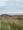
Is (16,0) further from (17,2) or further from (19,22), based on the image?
(19,22)

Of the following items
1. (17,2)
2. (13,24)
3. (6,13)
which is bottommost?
(13,24)

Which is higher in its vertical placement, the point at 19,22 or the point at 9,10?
the point at 9,10

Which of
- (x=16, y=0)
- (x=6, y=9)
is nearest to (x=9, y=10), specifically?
(x=6, y=9)

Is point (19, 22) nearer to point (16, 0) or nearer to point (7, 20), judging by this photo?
point (7, 20)

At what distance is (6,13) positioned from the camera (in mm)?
615

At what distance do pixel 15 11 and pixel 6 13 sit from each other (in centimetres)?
11

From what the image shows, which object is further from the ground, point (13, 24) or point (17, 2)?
point (17, 2)

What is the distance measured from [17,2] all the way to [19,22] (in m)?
0.24

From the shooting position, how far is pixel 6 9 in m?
0.63

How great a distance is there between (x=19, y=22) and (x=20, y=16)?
67mm

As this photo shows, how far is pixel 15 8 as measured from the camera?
2.05ft

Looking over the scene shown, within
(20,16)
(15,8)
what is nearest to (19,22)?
(20,16)

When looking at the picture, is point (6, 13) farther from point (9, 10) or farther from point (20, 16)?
point (20, 16)

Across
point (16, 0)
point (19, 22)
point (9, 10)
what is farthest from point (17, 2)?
point (19, 22)
